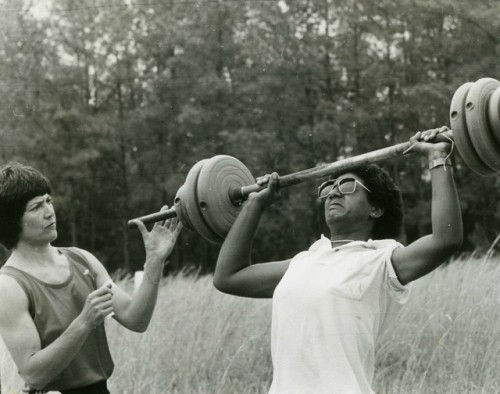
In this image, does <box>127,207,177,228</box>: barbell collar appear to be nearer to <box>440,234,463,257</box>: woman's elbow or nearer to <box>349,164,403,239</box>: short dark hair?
<box>349,164,403,239</box>: short dark hair

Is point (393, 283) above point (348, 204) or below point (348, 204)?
below

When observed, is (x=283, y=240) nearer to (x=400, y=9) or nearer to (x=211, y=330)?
(x=400, y=9)

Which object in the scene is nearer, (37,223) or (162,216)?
(37,223)

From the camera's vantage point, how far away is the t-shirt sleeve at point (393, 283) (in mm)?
2734

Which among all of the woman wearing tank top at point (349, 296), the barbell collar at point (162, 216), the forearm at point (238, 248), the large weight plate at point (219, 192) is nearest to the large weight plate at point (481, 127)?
the woman wearing tank top at point (349, 296)

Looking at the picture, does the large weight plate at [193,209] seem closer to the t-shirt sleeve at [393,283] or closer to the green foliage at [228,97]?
the t-shirt sleeve at [393,283]

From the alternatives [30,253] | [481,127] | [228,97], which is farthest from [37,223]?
[228,97]

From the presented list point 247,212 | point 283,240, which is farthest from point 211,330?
point 283,240

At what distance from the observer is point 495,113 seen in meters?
2.75

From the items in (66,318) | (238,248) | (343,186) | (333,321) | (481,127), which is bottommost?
(333,321)

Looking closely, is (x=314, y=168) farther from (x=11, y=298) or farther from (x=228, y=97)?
(x=228, y=97)

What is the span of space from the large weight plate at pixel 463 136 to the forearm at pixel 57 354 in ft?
5.23

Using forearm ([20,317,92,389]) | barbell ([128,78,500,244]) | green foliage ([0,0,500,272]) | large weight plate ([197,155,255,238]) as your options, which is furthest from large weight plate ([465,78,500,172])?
green foliage ([0,0,500,272])

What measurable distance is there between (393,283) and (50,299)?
4.66ft
